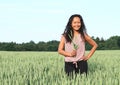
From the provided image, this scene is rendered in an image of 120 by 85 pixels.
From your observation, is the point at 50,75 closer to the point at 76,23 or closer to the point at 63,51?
the point at 63,51

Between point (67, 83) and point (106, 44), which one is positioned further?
point (106, 44)

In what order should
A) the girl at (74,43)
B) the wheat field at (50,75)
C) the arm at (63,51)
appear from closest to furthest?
the wheat field at (50,75), the arm at (63,51), the girl at (74,43)

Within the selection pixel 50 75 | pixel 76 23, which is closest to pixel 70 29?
pixel 76 23

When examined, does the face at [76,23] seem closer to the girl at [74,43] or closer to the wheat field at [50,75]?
the girl at [74,43]

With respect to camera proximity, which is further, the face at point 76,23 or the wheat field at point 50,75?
the face at point 76,23

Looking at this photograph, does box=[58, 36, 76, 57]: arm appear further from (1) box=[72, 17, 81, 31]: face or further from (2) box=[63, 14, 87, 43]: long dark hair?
(1) box=[72, 17, 81, 31]: face

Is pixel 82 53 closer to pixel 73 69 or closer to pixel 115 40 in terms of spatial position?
pixel 73 69

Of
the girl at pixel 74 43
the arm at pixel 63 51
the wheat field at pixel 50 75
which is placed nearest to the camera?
A: the wheat field at pixel 50 75

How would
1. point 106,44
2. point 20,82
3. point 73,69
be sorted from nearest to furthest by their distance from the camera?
point 20,82 < point 73,69 < point 106,44

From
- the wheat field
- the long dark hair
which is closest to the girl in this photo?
the long dark hair

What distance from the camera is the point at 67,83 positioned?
157 inches

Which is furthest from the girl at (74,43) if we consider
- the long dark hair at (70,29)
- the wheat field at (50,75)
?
the wheat field at (50,75)

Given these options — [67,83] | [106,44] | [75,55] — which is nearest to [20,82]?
[67,83]

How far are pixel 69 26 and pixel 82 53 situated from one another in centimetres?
45
